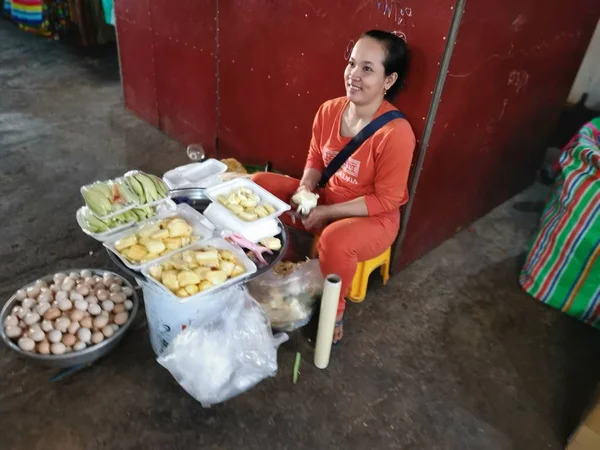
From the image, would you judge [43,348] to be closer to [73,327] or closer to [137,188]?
[73,327]

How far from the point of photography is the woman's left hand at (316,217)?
213 cm

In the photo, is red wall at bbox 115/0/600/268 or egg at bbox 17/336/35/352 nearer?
egg at bbox 17/336/35/352

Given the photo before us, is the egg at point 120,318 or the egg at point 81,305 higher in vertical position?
the egg at point 81,305

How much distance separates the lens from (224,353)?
177 cm

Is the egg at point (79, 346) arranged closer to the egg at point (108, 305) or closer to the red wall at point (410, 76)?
the egg at point (108, 305)

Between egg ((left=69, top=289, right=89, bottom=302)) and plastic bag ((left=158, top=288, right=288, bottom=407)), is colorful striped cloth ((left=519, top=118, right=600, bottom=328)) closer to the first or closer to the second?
plastic bag ((left=158, top=288, right=288, bottom=407))

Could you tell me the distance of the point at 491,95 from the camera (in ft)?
7.79

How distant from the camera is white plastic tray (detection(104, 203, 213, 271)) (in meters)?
1.66

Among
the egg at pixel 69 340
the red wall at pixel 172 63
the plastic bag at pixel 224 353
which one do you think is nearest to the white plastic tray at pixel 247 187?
the plastic bag at pixel 224 353

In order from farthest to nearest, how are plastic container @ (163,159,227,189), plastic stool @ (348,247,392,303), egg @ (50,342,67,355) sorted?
plastic container @ (163,159,227,189) → plastic stool @ (348,247,392,303) → egg @ (50,342,67,355)

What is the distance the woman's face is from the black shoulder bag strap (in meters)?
0.09

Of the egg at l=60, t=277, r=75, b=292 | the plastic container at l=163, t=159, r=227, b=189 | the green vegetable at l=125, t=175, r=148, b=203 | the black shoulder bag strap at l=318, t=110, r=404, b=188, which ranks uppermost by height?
the black shoulder bag strap at l=318, t=110, r=404, b=188

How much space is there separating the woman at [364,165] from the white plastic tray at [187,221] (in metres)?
0.48

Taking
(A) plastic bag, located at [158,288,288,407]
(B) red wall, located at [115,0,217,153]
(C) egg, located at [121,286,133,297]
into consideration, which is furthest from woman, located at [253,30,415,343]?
(B) red wall, located at [115,0,217,153]
